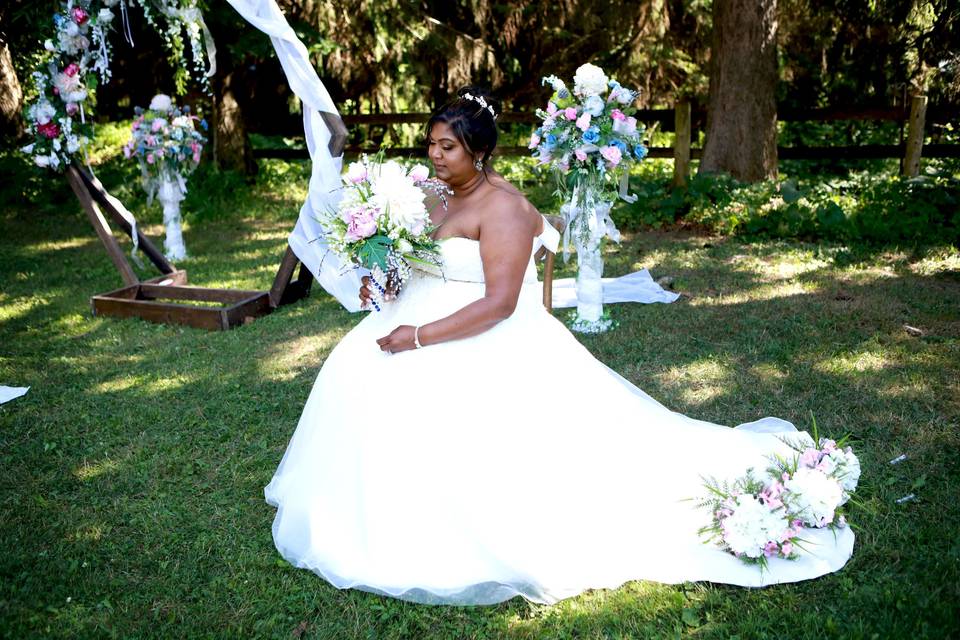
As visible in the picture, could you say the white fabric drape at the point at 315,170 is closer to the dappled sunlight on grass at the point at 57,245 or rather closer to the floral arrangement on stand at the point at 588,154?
the floral arrangement on stand at the point at 588,154

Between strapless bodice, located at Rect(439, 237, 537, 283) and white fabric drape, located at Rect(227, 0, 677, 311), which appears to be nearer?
strapless bodice, located at Rect(439, 237, 537, 283)

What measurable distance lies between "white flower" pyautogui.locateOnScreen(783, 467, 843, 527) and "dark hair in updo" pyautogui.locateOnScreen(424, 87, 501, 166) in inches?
75.6

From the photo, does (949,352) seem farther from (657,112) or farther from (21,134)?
(21,134)

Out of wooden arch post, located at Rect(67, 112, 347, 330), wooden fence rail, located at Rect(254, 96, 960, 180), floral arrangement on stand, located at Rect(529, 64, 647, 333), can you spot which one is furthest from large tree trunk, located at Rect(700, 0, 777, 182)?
wooden arch post, located at Rect(67, 112, 347, 330)

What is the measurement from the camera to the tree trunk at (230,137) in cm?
1271

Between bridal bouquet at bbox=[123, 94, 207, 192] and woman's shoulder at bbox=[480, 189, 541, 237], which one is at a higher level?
bridal bouquet at bbox=[123, 94, 207, 192]

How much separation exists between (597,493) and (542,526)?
311 mm

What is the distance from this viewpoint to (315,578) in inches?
126

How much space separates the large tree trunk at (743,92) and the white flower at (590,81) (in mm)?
5019

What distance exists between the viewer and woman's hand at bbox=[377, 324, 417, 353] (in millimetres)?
3338

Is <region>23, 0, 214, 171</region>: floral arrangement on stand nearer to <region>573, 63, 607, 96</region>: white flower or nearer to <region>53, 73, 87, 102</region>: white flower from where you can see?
<region>53, 73, 87, 102</region>: white flower

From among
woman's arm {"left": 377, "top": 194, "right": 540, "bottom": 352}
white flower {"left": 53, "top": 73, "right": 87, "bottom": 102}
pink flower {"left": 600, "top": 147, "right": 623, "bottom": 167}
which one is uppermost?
white flower {"left": 53, "top": 73, "right": 87, "bottom": 102}

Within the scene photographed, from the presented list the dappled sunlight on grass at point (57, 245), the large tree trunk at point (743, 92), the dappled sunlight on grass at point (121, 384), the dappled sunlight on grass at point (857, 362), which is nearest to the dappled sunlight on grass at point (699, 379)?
the dappled sunlight on grass at point (857, 362)

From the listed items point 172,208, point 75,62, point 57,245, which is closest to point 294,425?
point 75,62
